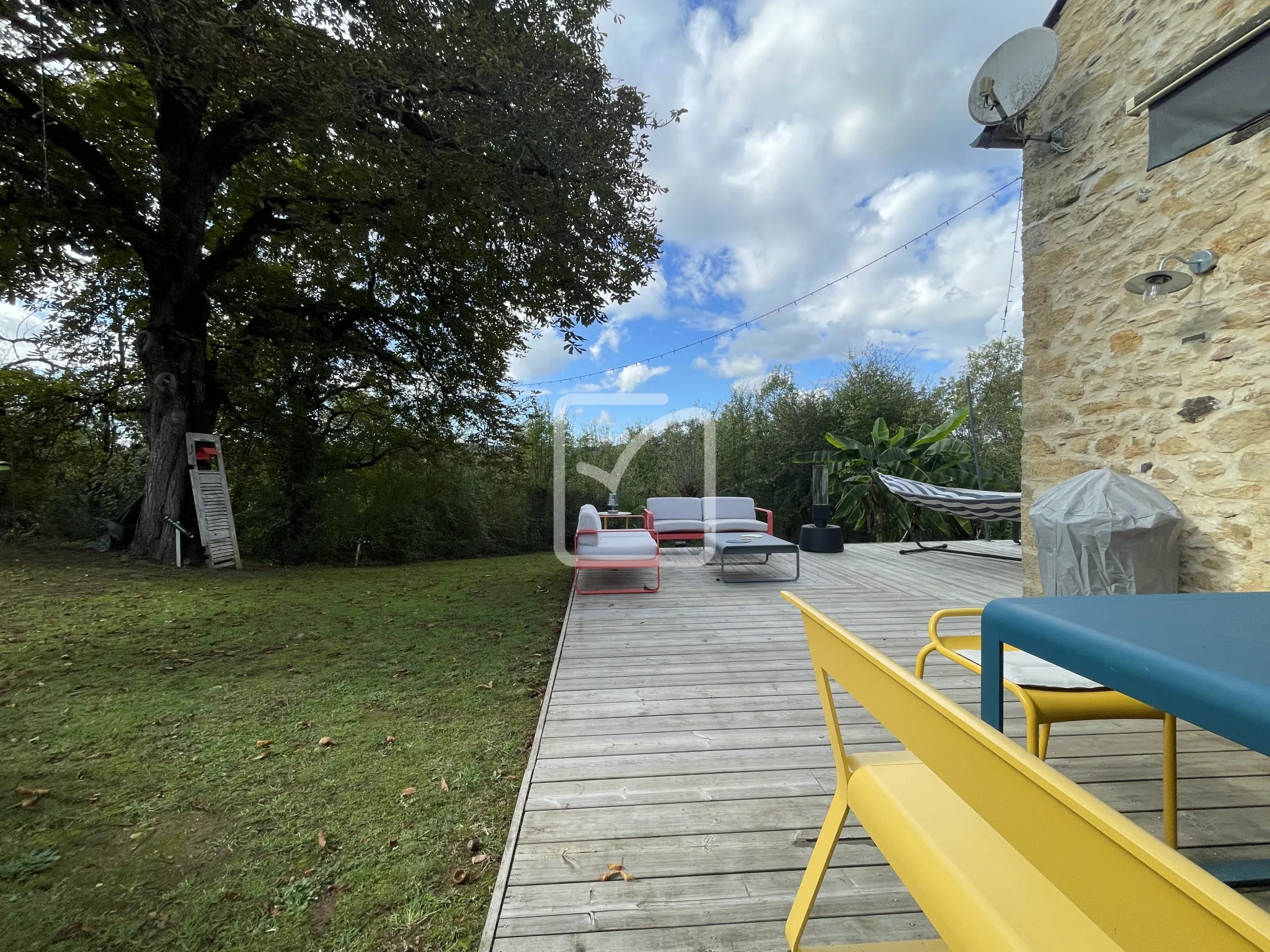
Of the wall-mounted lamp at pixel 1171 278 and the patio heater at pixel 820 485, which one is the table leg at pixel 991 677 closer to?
the wall-mounted lamp at pixel 1171 278

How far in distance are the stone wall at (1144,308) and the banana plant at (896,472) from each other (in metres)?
4.87

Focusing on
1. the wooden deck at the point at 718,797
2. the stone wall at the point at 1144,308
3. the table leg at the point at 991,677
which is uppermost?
the stone wall at the point at 1144,308

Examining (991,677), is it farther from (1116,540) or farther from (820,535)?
(820,535)

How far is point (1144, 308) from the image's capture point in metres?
2.97

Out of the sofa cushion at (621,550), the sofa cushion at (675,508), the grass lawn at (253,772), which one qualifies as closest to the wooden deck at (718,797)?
the grass lawn at (253,772)

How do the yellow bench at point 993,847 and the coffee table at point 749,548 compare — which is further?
the coffee table at point 749,548

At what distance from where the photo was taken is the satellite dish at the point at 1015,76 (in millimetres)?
3402

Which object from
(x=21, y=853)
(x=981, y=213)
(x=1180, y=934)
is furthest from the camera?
(x=981, y=213)

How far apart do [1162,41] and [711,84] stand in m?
4.83

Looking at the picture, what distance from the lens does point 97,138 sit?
5797 mm

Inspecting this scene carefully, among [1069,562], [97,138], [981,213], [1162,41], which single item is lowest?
[1069,562]

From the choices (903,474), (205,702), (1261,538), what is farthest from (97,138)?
(903,474)

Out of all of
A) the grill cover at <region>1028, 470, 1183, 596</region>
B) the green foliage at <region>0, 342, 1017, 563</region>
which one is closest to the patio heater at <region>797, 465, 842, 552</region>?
the green foliage at <region>0, 342, 1017, 563</region>

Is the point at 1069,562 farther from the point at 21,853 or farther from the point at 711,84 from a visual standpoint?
the point at 711,84
